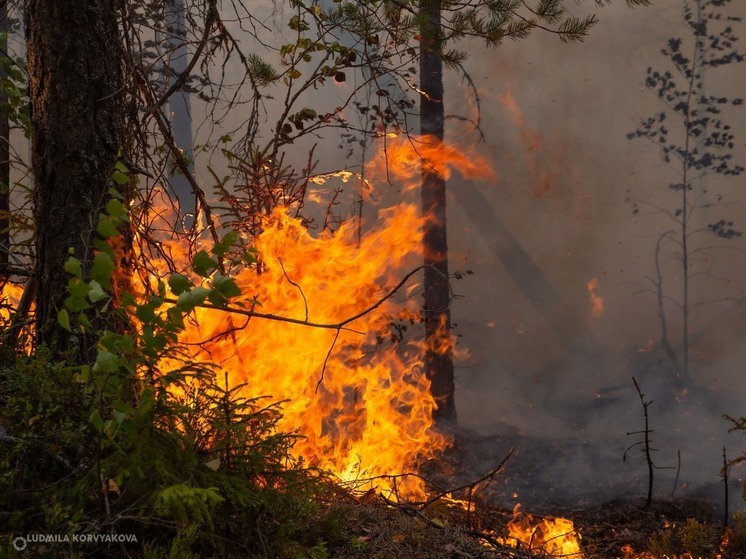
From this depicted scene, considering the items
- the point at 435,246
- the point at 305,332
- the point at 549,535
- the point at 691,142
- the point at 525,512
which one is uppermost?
the point at 691,142

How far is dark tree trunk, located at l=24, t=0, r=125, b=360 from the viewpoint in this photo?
2979 millimetres

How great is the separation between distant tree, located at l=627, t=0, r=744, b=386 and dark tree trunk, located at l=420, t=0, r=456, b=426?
622cm

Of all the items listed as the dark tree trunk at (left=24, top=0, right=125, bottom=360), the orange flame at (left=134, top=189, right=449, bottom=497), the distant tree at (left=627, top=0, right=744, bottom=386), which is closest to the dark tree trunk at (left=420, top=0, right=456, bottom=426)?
the orange flame at (left=134, top=189, right=449, bottom=497)

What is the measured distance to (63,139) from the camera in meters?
2.99

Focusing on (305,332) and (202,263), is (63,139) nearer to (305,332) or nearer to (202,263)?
(202,263)

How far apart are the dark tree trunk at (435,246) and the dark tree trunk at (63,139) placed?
6.10 metres

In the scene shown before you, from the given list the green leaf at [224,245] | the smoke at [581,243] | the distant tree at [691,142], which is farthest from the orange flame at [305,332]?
the distant tree at [691,142]

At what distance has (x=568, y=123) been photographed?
1411cm

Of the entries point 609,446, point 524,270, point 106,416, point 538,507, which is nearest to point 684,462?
point 609,446

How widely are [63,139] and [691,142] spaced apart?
1326 cm

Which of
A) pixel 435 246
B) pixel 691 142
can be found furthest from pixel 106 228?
pixel 691 142

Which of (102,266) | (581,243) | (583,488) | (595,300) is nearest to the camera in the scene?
(102,266)

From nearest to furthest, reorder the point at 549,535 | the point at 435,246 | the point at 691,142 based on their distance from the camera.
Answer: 1. the point at 549,535
2. the point at 435,246
3. the point at 691,142

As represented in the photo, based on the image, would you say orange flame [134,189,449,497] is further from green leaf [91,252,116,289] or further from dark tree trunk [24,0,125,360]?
green leaf [91,252,116,289]
